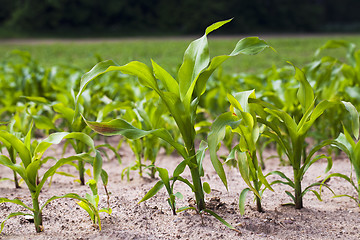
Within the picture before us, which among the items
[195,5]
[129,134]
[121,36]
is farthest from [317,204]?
[195,5]

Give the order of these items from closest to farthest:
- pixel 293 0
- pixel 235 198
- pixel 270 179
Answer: pixel 235 198, pixel 270 179, pixel 293 0

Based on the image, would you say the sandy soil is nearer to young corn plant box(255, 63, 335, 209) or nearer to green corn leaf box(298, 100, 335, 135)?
young corn plant box(255, 63, 335, 209)

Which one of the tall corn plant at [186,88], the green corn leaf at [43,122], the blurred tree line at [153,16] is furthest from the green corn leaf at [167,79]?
the blurred tree line at [153,16]

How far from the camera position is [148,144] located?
2.38 metres

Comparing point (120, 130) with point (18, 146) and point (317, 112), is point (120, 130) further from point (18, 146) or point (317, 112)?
point (317, 112)

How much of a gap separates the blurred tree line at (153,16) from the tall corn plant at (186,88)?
20.4m

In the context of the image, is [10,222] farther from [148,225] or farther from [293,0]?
[293,0]

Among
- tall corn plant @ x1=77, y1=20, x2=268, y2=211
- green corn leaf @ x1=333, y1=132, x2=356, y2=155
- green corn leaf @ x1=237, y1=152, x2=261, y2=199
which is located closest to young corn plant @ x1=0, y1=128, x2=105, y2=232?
tall corn plant @ x1=77, y1=20, x2=268, y2=211

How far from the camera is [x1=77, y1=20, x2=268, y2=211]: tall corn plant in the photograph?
1532 mm

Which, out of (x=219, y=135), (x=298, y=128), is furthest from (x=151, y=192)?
(x=298, y=128)

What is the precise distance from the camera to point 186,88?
5.49 ft

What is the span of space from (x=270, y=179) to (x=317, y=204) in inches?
15.2

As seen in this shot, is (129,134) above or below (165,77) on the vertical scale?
below

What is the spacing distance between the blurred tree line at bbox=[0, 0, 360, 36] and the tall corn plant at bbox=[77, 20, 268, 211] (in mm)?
20439
